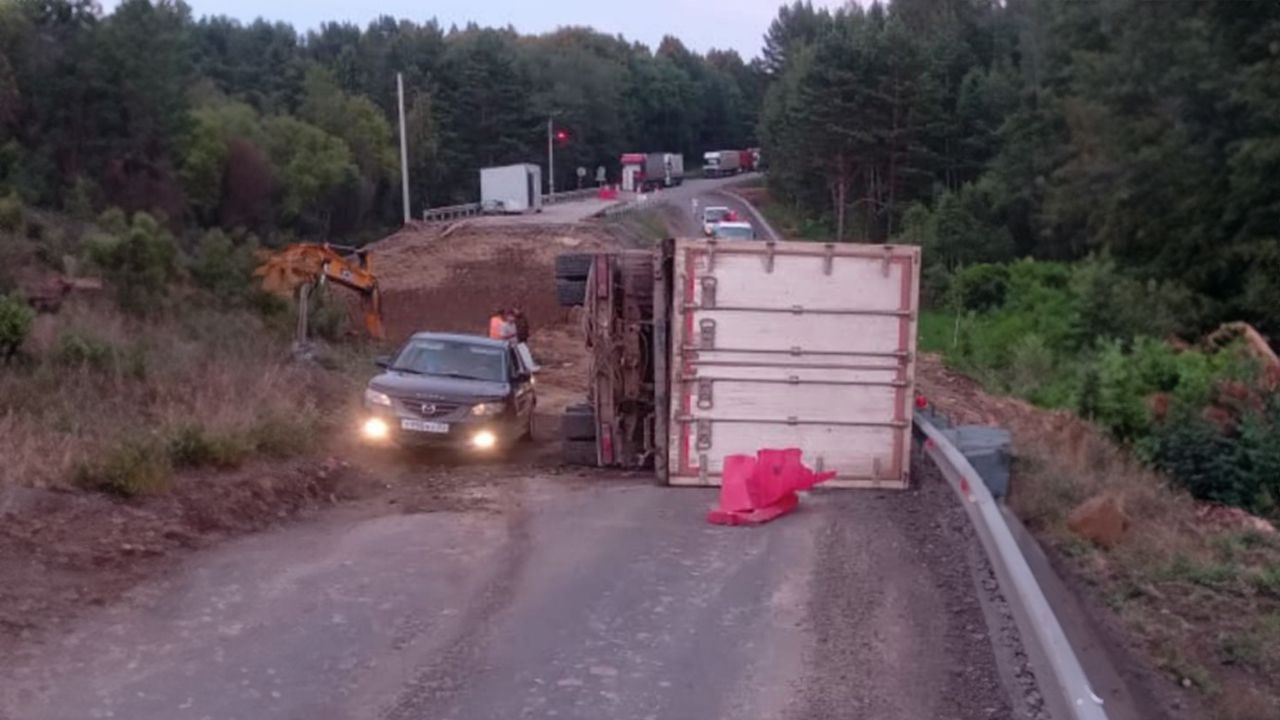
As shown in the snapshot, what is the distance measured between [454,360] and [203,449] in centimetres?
638

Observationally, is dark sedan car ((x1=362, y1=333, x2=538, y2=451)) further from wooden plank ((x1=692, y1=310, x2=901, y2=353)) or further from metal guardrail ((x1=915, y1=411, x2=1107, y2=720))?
metal guardrail ((x1=915, y1=411, x2=1107, y2=720))

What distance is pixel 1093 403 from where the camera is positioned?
23891 millimetres

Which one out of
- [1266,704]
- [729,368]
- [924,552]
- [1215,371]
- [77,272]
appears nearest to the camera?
[1266,704]

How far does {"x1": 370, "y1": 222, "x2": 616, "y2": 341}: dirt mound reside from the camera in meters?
44.6

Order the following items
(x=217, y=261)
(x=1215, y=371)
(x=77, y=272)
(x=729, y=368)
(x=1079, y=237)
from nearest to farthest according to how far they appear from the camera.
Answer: (x=729, y=368)
(x=1215, y=371)
(x=77, y=272)
(x=217, y=261)
(x=1079, y=237)

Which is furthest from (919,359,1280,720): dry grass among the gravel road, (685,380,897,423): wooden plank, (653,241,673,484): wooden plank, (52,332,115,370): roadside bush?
(52,332,115,370): roadside bush

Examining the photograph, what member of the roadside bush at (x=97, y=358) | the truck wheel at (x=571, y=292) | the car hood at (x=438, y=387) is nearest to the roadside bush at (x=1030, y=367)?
the truck wheel at (x=571, y=292)

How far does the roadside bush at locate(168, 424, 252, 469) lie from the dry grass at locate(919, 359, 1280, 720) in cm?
683

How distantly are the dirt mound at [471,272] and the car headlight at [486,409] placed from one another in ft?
66.7

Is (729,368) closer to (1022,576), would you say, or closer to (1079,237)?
(1022,576)

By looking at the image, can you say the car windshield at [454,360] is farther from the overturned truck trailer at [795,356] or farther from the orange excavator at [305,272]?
the orange excavator at [305,272]

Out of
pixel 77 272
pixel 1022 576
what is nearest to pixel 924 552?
pixel 1022 576

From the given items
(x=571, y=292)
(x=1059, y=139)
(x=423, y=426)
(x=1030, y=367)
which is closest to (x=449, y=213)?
(x=1059, y=139)

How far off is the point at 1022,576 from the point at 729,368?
8224mm
